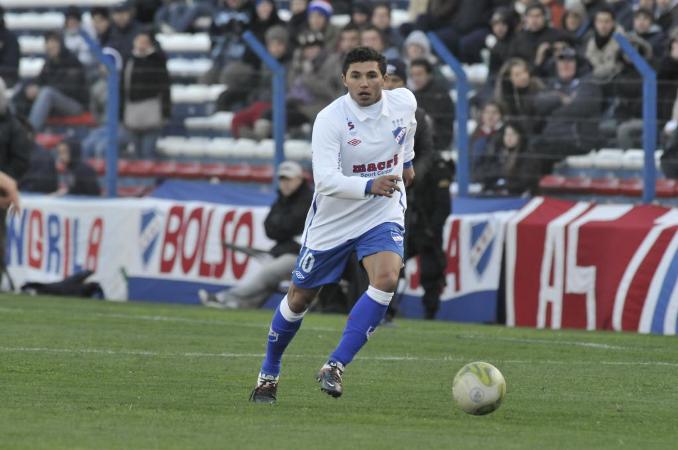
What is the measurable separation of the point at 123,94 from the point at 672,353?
930cm

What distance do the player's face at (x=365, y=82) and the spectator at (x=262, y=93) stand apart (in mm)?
9640

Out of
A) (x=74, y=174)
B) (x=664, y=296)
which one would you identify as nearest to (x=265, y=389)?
(x=664, y=296)

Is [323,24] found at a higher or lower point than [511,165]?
higher

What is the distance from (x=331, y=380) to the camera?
8477 millimetres

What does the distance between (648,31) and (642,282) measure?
3448 millimetres

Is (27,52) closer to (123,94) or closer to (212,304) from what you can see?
(123,94)

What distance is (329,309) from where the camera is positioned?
55.9ft

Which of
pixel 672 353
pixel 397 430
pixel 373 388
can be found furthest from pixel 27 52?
pixel 397 430

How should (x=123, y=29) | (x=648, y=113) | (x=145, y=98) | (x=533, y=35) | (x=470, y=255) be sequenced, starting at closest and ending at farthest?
1. (x=648, y=113)
2. (x=470, y=255)
3. (x=533, y=35)
4. (x=145, y=98)
5. (x=123, y=29)

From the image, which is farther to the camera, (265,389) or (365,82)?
(365,82)

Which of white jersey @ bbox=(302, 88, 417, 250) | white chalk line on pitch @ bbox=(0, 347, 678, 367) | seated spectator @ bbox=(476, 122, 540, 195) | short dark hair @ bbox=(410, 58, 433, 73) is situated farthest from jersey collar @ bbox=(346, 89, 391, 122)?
short dark hair @ bbox=(410, 58, 433, 73)

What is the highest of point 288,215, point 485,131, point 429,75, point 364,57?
point 364,57

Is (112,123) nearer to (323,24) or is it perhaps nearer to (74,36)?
(323,24)

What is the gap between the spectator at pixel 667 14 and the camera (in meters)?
17.5
